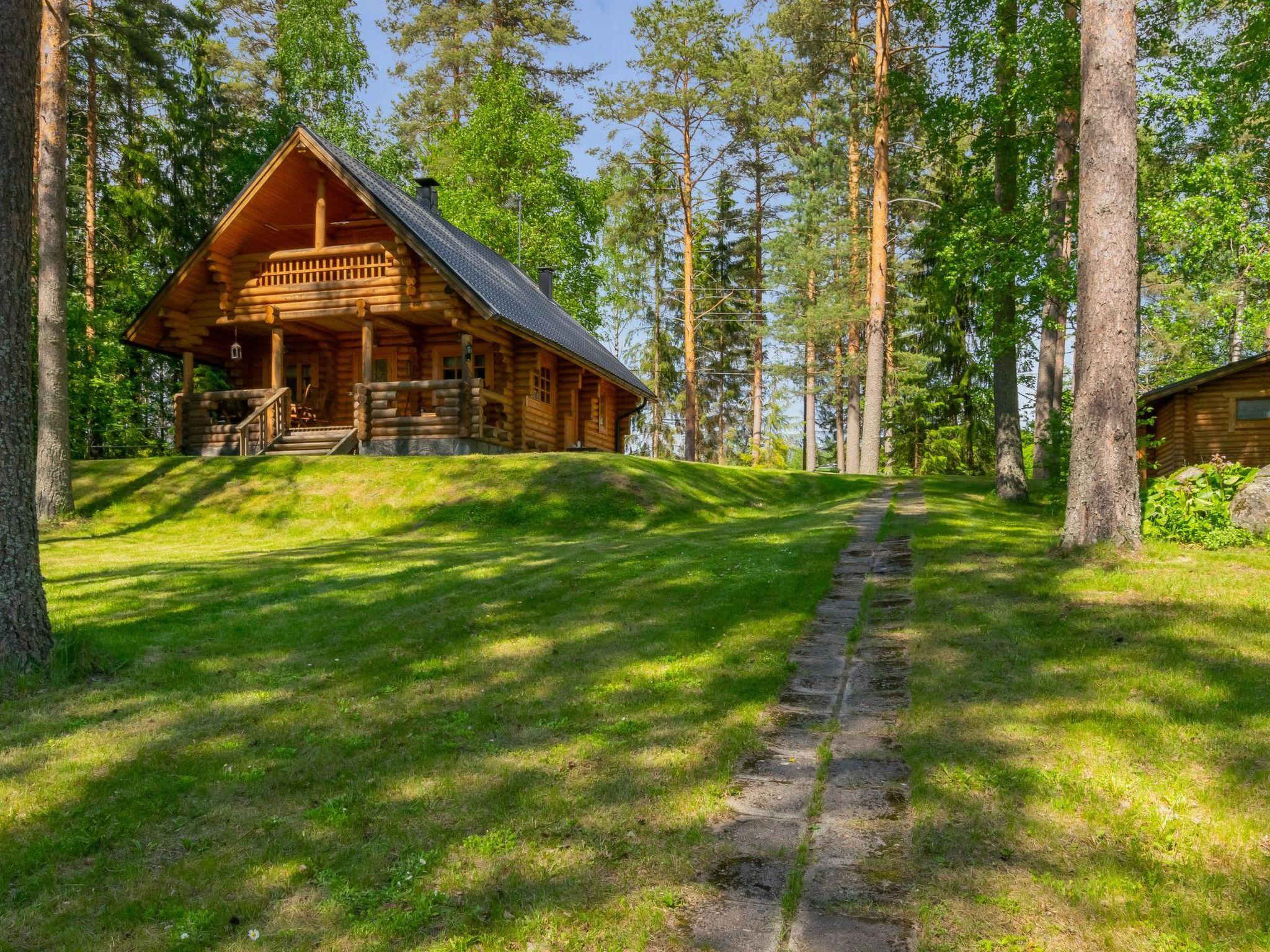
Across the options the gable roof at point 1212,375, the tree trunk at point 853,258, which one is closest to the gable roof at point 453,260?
the tree trunk at point 853,258

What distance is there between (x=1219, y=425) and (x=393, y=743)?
24.9m

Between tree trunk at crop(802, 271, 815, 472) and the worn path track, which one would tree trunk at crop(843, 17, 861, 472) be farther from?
the worn path track

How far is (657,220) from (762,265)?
19.0ft

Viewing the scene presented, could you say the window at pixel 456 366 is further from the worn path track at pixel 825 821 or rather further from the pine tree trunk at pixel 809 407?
the pine tree trunk at pixel 809 407

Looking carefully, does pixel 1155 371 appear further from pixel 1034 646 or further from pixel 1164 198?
pixel 1034 646

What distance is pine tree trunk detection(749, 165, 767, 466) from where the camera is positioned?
134ft

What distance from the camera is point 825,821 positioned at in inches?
168

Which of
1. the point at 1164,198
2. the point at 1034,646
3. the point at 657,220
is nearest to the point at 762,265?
the point at 657,220

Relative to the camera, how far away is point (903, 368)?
35.7 meters

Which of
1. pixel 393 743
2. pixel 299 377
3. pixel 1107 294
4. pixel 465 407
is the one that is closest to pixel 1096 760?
pixel 393 743

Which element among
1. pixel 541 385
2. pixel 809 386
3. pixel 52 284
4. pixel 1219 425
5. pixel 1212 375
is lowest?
pixel 1219 425

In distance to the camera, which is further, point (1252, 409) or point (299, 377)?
point (299, 377)

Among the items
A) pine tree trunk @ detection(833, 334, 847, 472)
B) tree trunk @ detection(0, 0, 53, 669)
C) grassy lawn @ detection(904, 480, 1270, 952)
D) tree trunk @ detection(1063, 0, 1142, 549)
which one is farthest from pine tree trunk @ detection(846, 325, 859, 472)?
tree trunk @ detection(0, 0, 53, 669)

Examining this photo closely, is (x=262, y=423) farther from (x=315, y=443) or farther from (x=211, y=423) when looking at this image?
(x=315, y=443)
